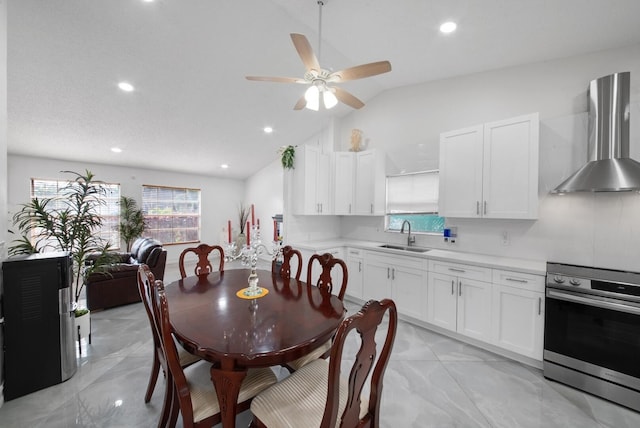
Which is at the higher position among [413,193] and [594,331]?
[413,193]

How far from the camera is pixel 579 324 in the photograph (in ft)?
6.70

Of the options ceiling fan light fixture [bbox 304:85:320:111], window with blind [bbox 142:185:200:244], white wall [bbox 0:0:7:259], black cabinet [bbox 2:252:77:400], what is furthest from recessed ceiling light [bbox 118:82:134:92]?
window with blind [bbox 142:185:200:244]

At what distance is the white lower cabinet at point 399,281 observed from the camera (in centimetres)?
303

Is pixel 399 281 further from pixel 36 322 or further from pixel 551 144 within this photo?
pixel 36 322

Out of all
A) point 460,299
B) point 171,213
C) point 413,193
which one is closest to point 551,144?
point 413,193

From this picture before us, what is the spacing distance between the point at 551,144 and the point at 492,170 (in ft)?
2.04

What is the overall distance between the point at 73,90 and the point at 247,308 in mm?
3835

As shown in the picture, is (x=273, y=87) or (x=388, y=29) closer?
(x=388, y=29)

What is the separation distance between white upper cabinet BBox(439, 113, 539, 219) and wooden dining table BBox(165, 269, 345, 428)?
2.11 metres

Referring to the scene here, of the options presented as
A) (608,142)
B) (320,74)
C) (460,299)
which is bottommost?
(460,299)

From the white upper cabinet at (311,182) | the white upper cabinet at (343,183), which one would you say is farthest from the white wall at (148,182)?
the white upper cabinet at (343,183)

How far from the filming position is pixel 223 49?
2896 mm

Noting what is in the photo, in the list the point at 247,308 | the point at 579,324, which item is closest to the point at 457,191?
the point at 579,324

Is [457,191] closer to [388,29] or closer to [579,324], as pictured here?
[579,324]
